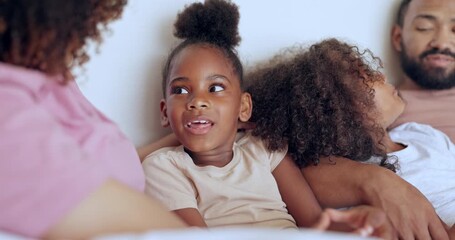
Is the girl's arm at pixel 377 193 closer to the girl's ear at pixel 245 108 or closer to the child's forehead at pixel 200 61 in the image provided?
the girl's ear at pixel 245 108

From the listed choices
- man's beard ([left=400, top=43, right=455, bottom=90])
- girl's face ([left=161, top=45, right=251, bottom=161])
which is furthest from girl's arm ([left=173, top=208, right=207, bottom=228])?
man's beard ([left=400, top=43, right=455, bottom=90])

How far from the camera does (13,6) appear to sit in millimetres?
644

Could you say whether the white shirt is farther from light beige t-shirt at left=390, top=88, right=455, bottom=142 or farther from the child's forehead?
the child's forehead

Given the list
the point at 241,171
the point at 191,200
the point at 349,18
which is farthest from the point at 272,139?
the point at 349,18

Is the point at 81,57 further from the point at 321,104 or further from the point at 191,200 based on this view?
the point at 321,104

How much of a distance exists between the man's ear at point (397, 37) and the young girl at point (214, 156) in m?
0.58

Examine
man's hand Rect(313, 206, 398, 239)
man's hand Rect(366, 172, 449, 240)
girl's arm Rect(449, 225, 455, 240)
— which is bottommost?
girl's arm Rect(449, 225, 455, 240)

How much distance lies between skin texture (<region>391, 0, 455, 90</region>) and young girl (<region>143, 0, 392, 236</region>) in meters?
0.56

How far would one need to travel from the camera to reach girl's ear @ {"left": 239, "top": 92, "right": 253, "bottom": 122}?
1151mm

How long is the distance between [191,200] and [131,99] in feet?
1.01

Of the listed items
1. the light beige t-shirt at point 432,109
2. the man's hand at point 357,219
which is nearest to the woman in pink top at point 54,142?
the man's hand at point 357,219

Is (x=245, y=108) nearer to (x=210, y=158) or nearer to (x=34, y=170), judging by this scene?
(x=210, y=158)

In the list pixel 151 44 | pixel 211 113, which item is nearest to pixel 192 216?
pixel 211 113

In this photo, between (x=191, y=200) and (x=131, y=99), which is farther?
(x=131, y=99)
